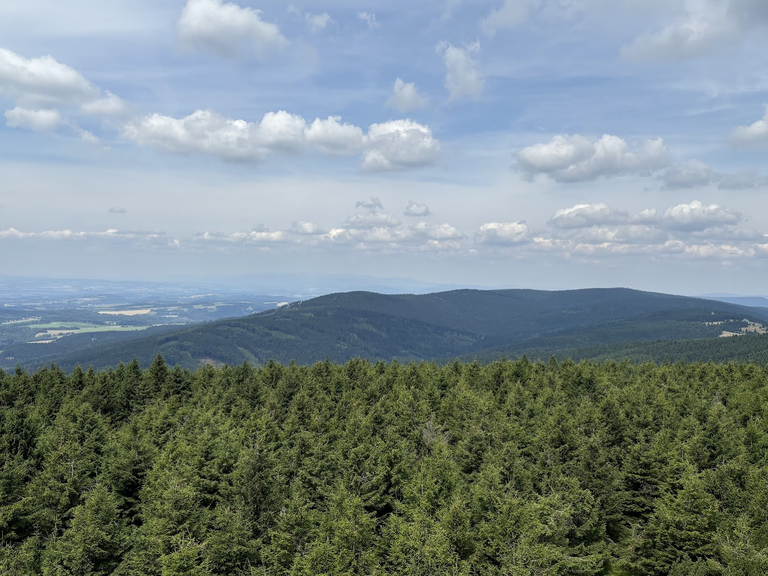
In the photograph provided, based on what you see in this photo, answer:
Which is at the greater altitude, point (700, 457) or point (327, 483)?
point (700, 457)

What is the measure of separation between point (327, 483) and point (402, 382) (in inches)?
1618

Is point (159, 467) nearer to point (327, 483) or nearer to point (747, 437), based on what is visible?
point (327, 483)

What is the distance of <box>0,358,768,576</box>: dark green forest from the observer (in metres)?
36.3

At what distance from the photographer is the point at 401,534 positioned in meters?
36.2

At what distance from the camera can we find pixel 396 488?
48.5m

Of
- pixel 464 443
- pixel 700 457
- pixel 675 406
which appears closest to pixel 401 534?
pixel 464 443

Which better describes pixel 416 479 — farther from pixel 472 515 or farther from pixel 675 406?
pixel 675 406

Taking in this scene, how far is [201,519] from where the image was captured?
40719 millimetres

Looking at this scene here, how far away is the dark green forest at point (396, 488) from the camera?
1430 inches

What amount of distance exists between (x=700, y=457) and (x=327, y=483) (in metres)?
40.1

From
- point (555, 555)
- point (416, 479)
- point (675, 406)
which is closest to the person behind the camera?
point (555, 555)

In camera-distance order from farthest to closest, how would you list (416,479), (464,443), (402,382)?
(402,382)
(464,443)
(416,479)

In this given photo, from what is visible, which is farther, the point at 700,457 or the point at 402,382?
the point at 402,382

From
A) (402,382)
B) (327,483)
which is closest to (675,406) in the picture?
(402,382)
